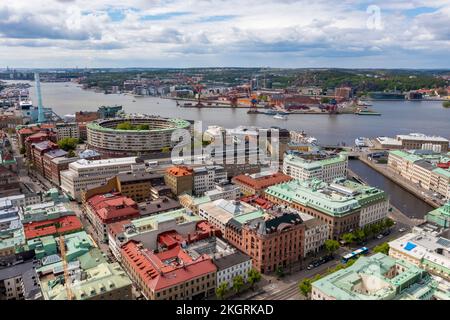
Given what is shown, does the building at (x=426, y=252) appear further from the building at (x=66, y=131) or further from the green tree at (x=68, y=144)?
the building at (x=66, y=131)

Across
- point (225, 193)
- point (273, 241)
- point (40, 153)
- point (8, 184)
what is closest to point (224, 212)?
point (225, 193)

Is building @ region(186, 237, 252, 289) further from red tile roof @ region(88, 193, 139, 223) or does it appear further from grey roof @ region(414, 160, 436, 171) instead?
grey roof @ region(414, 160, 436, 171)

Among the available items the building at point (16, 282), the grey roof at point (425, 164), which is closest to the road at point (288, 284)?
the building at point (16, 282)

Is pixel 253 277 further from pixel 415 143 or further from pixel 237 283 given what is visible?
pixel 415 143
